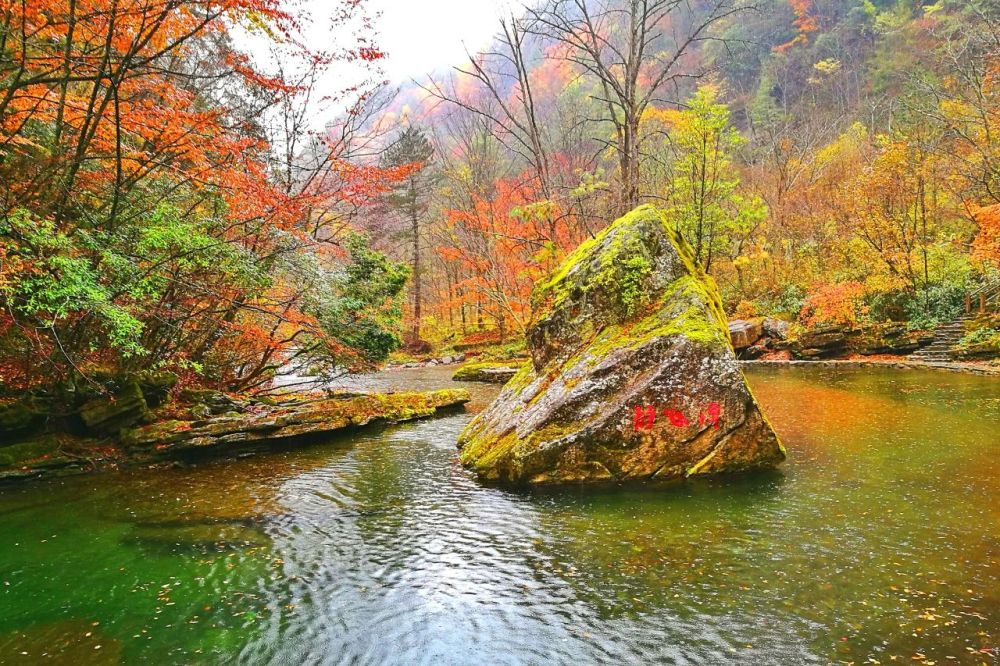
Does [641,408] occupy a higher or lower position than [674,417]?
higher

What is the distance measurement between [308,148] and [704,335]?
11316mm

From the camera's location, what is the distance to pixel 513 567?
4.29 meters

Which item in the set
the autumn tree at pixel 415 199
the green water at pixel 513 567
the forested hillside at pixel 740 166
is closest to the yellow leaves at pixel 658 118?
the forested hillside at pixel 740 166

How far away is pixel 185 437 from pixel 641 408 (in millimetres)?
7226

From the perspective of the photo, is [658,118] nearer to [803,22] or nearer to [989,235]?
[989,235]

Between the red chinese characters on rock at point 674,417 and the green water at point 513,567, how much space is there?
0.77m

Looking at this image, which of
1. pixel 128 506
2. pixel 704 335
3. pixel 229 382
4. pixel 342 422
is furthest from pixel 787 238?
pixel 128 506

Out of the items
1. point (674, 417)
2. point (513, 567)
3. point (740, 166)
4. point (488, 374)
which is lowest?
point (513, 567)

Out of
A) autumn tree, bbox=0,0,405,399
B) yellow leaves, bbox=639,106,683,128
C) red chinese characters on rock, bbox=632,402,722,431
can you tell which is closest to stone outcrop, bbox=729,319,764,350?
yellow leaves, bbox=639,106,683,128

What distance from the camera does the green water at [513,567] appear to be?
10.6 ft

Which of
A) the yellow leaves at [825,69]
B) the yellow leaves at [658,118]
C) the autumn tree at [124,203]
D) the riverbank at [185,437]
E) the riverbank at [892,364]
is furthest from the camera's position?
the yellow leaves at [825,69]

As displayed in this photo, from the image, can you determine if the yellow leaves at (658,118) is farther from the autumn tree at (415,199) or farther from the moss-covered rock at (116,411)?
the moss-covered rock at (116,411)

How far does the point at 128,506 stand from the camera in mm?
6016

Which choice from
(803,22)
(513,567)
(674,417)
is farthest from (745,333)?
(803,22)
